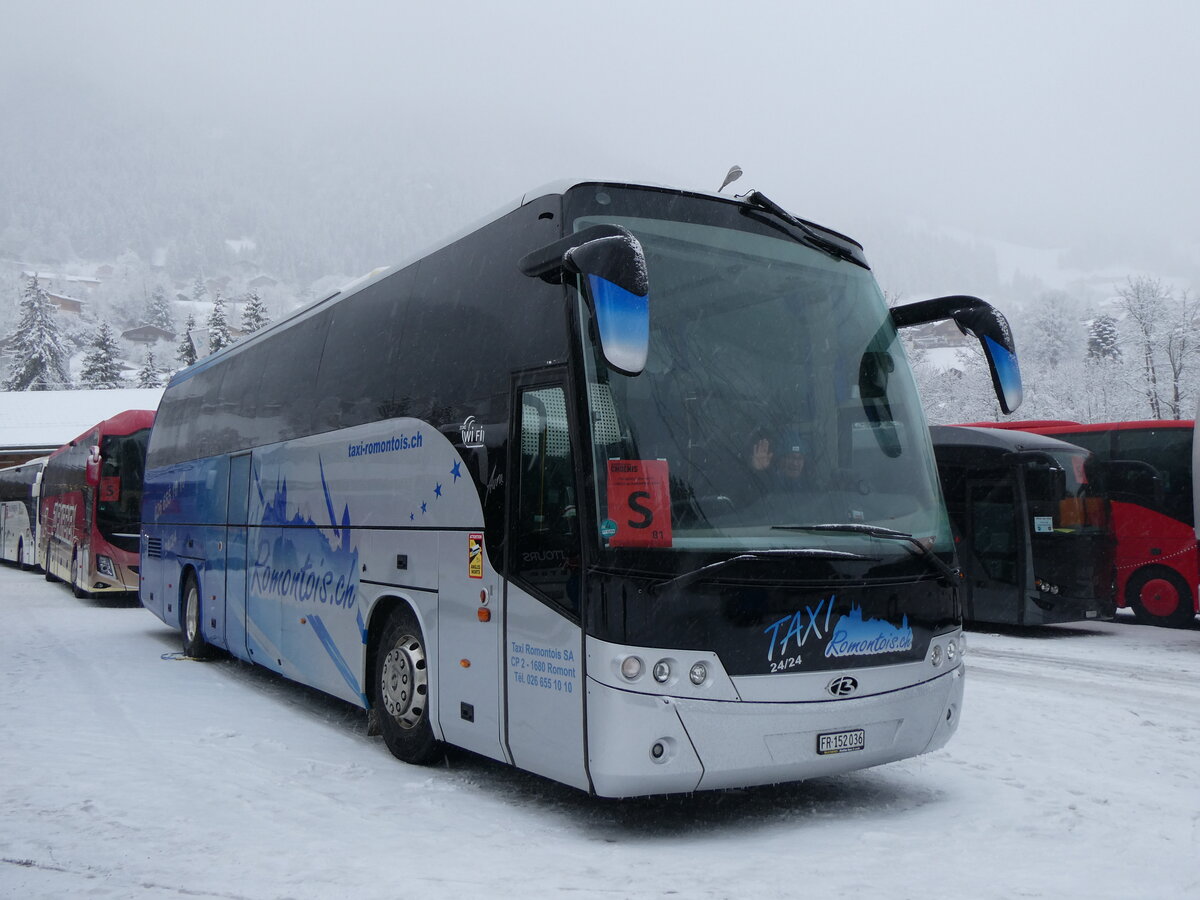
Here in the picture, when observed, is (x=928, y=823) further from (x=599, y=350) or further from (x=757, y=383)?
(x=599, y=350)

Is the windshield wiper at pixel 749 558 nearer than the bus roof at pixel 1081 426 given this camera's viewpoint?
Yes

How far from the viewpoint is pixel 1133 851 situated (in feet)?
17.1

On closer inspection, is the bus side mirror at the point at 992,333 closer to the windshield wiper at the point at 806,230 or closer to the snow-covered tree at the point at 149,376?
the windshield wiper at the point at 806,230

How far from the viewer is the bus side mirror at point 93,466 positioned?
20.4m

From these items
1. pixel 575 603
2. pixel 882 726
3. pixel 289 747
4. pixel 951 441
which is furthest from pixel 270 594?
pixel 951 441

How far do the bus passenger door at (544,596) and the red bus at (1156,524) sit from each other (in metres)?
12.2

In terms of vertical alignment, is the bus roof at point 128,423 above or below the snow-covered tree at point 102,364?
below

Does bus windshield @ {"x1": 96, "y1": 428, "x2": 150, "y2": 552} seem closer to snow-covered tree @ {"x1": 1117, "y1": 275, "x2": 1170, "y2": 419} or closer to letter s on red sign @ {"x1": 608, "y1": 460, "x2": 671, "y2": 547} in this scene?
letter s on red sign @ {"x1": 608, "y1": 460, "x2": 671, "y2": 547}

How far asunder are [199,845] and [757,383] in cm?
361

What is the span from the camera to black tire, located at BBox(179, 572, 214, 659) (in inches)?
495

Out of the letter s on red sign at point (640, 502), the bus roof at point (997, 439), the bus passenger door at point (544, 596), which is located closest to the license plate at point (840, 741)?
the bus passenger door at point (544, 596)

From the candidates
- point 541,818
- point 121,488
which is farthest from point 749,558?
point 121,488

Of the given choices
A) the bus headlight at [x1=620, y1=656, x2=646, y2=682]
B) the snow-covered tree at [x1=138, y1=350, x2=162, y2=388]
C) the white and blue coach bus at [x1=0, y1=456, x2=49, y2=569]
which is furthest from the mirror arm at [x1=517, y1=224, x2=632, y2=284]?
the snow-covered tree at [x1=138, y1=350, x2=162, y2=388]

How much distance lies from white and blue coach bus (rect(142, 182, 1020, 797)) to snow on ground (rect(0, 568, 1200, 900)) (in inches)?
15.7
